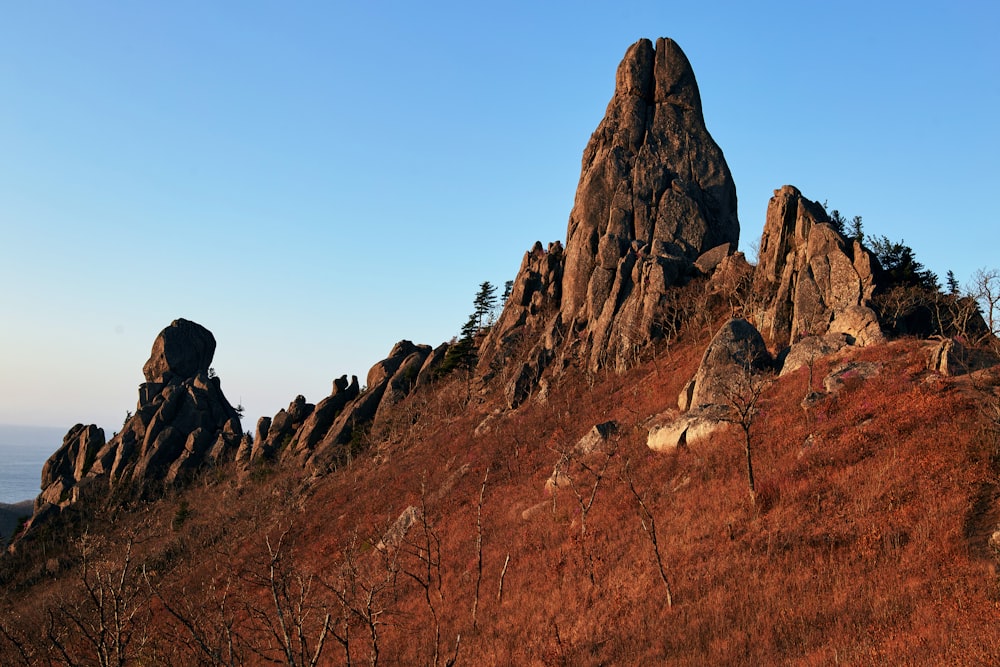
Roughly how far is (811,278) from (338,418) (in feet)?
208

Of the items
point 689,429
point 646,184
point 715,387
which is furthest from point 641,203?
point 689,429

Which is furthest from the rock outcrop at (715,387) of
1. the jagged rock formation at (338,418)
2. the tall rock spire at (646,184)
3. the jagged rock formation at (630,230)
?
the jagged rock formation at (338,418)

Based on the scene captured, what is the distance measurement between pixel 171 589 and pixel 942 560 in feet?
180

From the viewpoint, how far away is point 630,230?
8119 cm

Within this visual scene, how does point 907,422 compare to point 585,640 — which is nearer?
point 585,640

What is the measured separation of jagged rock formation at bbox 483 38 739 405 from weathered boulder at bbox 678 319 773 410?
778 inches

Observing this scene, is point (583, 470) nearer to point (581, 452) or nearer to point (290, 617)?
point (581, 452)

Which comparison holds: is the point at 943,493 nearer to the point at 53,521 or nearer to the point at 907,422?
the point at 907,422

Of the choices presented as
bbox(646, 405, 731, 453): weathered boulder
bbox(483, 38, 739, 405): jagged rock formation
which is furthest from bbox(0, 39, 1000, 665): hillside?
bbox(483, 38, 739, 405): jagged rock formation

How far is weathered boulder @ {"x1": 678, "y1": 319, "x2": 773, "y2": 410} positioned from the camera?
42.2 meters

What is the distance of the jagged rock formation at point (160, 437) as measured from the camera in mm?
94875

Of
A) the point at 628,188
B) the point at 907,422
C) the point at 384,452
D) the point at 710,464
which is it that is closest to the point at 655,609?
the point at 710,464

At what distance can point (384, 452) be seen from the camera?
72.4 metres

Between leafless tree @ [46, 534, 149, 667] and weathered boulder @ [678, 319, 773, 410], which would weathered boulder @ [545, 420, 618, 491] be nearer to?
weathered boulder @ [678, 319, 773, 410]
